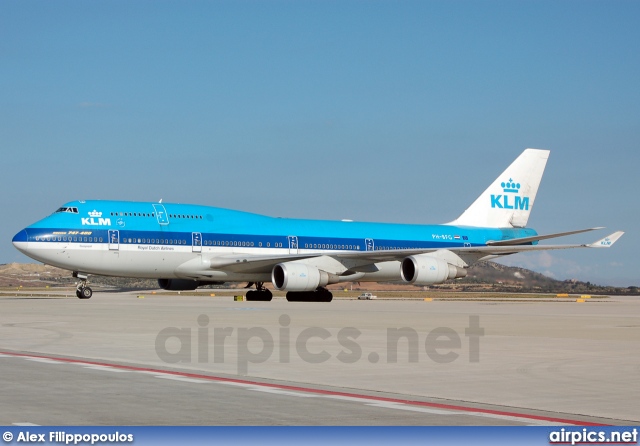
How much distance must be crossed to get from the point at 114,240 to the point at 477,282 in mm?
65486

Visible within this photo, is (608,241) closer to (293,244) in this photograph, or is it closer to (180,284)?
(293,244)

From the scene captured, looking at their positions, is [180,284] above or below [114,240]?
below

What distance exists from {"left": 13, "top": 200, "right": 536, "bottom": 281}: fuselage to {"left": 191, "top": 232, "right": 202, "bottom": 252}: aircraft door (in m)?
0.05

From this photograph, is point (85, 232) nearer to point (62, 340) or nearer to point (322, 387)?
point (62, 340)

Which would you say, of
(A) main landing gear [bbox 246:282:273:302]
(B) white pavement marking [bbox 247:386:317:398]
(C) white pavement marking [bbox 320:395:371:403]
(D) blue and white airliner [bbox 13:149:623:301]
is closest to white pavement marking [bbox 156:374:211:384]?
(B) white pavement marking [bbox 247:386:317:398]

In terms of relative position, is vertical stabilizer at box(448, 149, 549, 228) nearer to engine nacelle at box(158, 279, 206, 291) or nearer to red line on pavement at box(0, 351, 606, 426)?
engine nacelle at box(158, 279, 206, 291)

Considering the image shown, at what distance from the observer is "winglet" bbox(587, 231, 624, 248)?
151 ft

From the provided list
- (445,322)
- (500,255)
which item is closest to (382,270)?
(500,255)

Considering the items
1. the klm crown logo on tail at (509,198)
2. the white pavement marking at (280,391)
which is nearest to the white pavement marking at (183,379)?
the white pavement marking at (280,391)

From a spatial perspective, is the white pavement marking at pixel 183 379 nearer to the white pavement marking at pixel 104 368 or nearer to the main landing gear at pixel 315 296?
the white pavement marking at pixel 104 368

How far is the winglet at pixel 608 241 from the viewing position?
4594cm

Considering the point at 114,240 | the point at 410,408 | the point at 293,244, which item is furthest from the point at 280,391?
the point at 293,244

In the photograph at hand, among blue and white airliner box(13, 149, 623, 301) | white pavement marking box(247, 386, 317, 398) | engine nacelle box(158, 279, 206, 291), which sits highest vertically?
blue and white airliner box(13, 149, 623, 301)

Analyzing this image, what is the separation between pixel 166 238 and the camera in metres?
47.2
